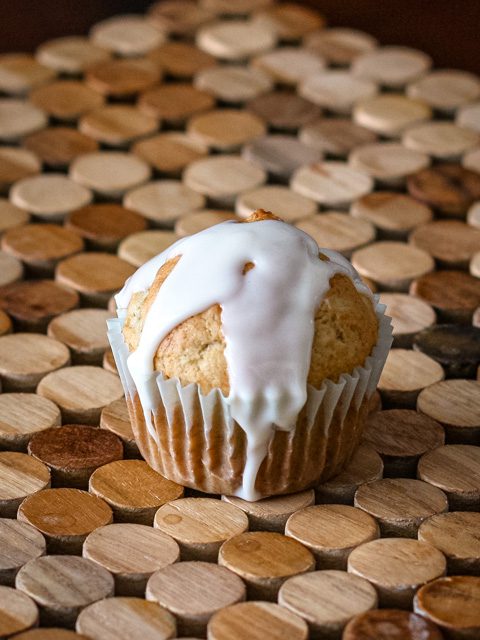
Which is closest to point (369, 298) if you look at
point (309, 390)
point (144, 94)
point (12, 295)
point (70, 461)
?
point (309, 390)

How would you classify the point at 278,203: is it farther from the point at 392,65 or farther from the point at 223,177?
the point at 392,65

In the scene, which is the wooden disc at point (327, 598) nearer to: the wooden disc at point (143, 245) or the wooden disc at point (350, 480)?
the wooden disc at point (350, 480)

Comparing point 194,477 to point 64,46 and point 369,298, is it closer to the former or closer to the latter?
point 369,298

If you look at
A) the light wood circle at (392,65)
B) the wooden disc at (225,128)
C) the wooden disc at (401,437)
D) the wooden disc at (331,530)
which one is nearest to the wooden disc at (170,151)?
the wooden disc at (225,128)

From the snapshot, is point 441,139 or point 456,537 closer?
point 456,537

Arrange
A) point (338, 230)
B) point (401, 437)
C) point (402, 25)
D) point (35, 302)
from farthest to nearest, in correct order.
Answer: point (402, 25)
point (338, 230)
point (35, 302)
point (401, 437)

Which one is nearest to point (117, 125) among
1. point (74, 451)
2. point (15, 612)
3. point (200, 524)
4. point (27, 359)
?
point (27, 359)
